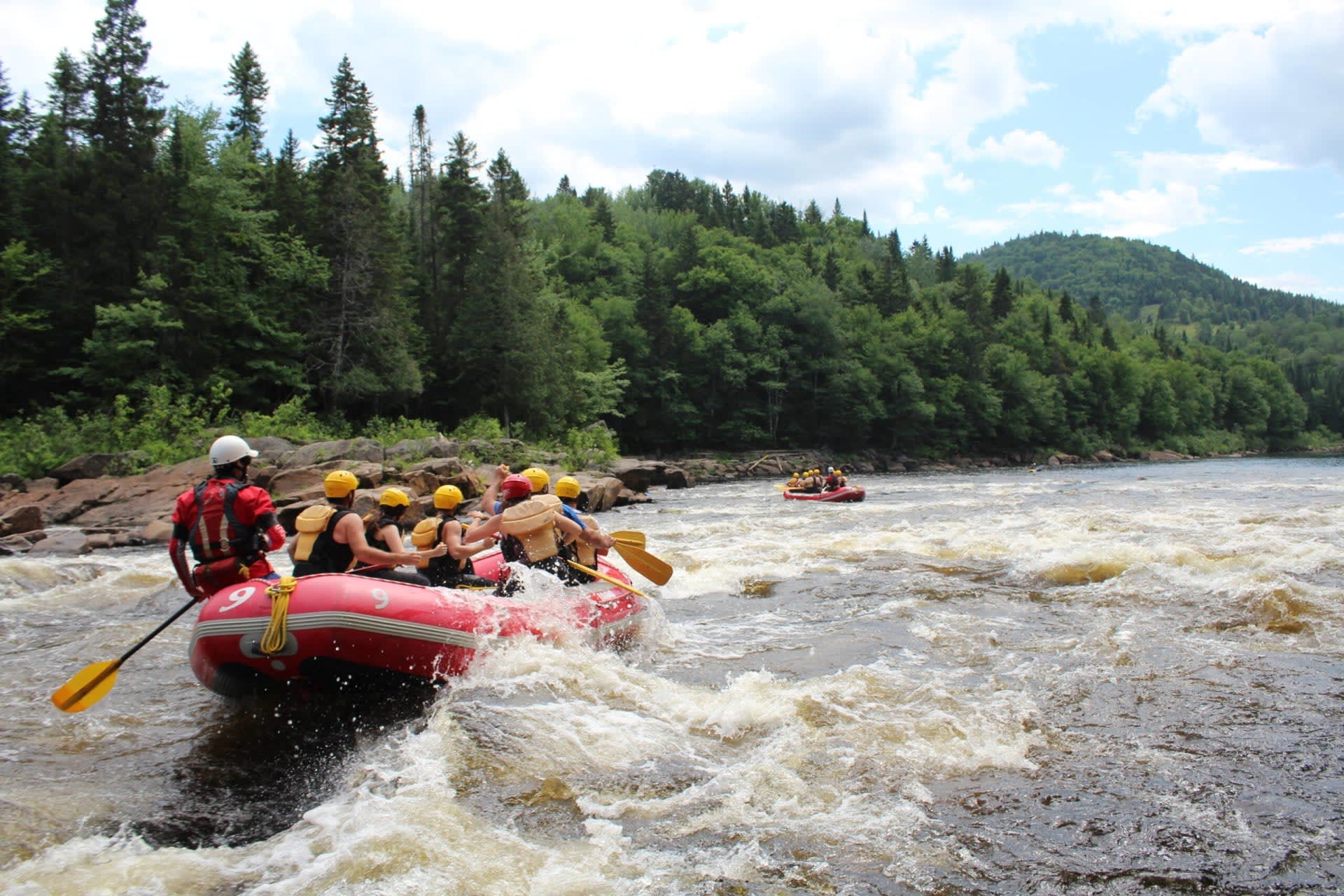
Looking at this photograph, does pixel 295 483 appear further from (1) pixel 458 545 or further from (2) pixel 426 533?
(1) pixel 458 545

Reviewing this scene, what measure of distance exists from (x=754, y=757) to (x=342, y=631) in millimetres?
2795

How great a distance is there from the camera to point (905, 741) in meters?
5.52

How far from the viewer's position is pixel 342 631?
5.71m

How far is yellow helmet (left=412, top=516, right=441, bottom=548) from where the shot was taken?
25.5ft

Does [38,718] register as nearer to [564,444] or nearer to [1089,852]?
[1089,852]

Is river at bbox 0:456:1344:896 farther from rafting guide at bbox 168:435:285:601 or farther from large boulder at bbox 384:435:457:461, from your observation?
large boulder at bbox 384:435:457:461

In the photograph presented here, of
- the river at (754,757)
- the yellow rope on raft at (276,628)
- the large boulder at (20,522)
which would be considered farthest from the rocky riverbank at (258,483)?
Result: the yellow rope on raft at (276,628)

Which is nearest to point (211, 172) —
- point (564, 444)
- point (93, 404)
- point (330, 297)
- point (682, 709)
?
point (330, 297)

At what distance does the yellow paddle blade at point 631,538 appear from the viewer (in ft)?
30.7

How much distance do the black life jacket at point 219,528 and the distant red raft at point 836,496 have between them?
21104 millimetres

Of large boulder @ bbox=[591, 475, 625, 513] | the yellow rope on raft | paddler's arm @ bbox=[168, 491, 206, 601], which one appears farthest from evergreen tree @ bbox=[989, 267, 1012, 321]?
the yellow rope on raft

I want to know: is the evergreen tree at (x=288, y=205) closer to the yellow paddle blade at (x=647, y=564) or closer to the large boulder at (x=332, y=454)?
the large boulder at (x=332, y=454)

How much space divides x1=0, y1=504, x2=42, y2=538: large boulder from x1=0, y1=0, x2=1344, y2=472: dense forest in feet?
23.3

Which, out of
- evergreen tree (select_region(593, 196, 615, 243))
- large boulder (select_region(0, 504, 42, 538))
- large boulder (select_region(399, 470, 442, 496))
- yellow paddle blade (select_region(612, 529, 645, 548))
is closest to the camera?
yellow paddle blade (select_region(612, 529, 645, 548))
